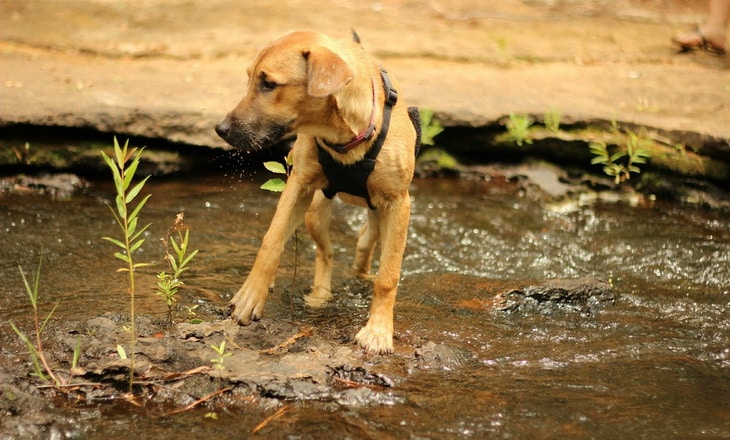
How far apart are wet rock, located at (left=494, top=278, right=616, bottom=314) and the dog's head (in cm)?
185

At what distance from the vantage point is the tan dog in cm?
412

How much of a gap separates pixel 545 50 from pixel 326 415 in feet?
25.3

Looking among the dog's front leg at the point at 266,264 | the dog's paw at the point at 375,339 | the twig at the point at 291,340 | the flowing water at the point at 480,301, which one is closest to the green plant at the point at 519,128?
the flowing water at the point at 480,301

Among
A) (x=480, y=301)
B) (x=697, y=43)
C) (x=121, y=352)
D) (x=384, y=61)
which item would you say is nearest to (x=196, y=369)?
(x=121, y=352)

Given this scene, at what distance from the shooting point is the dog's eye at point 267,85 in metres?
4.13

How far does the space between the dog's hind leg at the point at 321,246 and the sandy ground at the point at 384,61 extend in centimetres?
228

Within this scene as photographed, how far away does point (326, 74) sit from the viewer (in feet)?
12.8

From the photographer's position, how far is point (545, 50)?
33.6ft

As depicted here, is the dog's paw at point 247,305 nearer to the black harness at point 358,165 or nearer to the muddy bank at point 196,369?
the muddy bank at point 196,369

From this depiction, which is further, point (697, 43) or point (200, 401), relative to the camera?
point (697, 43)

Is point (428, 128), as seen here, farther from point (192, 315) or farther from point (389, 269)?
point (192, 315)

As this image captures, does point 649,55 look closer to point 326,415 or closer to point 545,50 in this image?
point 545,50

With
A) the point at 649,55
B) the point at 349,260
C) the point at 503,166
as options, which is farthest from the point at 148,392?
the point at 649,55

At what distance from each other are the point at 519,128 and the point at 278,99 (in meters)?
3.96
